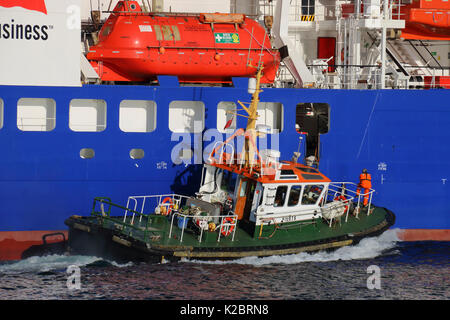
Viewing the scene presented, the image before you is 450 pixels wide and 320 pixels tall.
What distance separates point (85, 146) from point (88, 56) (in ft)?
8.25

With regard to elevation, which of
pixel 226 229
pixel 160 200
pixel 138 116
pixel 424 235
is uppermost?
pixel 138 116

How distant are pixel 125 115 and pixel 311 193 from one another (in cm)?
552

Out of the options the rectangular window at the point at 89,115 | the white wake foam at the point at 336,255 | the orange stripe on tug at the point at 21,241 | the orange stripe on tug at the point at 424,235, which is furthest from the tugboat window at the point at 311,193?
the orange stripe on tug at the point at 21,241

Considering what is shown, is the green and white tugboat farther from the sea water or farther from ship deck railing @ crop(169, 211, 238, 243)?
the sea water

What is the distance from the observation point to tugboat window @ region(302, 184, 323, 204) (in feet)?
55.3

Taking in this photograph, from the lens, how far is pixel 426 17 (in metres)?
20.9

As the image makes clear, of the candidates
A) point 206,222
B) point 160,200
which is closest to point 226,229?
point 206,222

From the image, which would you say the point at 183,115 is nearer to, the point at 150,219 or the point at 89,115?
the point at 89,115

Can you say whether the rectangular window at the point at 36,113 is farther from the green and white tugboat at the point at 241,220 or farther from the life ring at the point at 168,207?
the life ring at the point at 168,207

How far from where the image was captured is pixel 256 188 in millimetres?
16281

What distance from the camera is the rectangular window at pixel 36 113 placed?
18.1 meters

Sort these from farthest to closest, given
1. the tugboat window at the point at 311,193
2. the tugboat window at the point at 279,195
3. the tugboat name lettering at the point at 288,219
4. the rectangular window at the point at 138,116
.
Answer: the rectangular window at the point at 138,116
the tugboat window at the point at 311,193
the tugboat name lettering at the point at 288,219
the tugboat window at the point at 279,195

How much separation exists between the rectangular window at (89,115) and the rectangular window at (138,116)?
565 mm

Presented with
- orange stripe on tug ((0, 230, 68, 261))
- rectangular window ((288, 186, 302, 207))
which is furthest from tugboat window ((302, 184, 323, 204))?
orange stripe on tug ((0, 230, 68, 261))
